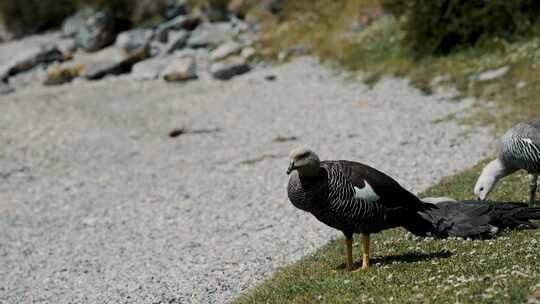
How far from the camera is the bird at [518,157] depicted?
13.3m

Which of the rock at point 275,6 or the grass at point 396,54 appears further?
the rock at point 275,6

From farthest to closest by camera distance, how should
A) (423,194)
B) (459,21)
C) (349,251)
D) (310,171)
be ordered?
(459,21) < (423,194) < (349,251) < (310,171)

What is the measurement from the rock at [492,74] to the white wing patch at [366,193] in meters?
18.3

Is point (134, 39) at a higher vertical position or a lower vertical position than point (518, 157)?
lower

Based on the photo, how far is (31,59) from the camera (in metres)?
43.4

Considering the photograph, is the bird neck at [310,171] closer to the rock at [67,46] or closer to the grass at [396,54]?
the grass at [396,54]

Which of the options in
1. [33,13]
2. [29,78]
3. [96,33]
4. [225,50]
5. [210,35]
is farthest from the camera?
[33,13]

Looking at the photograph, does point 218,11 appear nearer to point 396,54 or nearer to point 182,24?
point 182,24

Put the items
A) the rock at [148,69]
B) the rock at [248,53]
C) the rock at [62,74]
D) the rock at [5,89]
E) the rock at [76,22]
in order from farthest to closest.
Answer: the rock at [76,22], the rock at [62,74], the rock at [5,89], the rock at [148,69], the rock at [248,53]

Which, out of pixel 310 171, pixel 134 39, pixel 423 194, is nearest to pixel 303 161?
pixel 310 171

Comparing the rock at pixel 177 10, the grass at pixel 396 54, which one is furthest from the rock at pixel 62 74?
the grass at pixel 396 54

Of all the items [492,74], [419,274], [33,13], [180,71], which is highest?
[419,274]

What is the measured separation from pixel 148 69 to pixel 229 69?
16.9 ft

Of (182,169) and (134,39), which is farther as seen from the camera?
(134,39)
